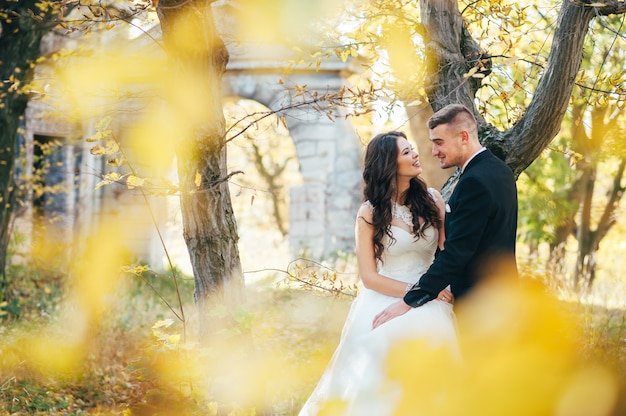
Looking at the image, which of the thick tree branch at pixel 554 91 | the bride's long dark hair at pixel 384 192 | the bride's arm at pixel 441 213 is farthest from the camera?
the bride's arm at pixel 441 213

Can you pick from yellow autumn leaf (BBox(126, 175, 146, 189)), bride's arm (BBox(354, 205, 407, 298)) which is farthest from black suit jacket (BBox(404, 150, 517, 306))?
yellow autumn leaf (BBox(126, 175, 146, 189))

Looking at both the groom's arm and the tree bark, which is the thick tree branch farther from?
the groom's arm

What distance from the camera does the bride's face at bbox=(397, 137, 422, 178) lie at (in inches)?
159

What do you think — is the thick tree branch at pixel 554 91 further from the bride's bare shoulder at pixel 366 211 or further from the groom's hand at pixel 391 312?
the groom's hand at pixel 391 312

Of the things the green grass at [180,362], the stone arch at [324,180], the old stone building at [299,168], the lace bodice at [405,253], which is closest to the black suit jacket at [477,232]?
the lace bodice at [405,253]

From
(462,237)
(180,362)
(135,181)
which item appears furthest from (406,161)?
(180,362)

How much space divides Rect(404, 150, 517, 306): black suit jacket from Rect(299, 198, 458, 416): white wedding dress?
0.44 feet

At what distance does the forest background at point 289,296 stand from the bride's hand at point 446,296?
0.44 feet

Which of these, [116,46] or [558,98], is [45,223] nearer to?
[116,46]

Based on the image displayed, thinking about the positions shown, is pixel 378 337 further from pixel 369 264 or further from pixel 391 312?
pixel 369 264

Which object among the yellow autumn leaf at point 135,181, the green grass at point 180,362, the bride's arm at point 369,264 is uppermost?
the yellow autumn leaf at point 135,181

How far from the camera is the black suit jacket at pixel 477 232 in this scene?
3.48 m

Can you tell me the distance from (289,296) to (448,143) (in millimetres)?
6807

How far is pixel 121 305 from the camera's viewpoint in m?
8.95
